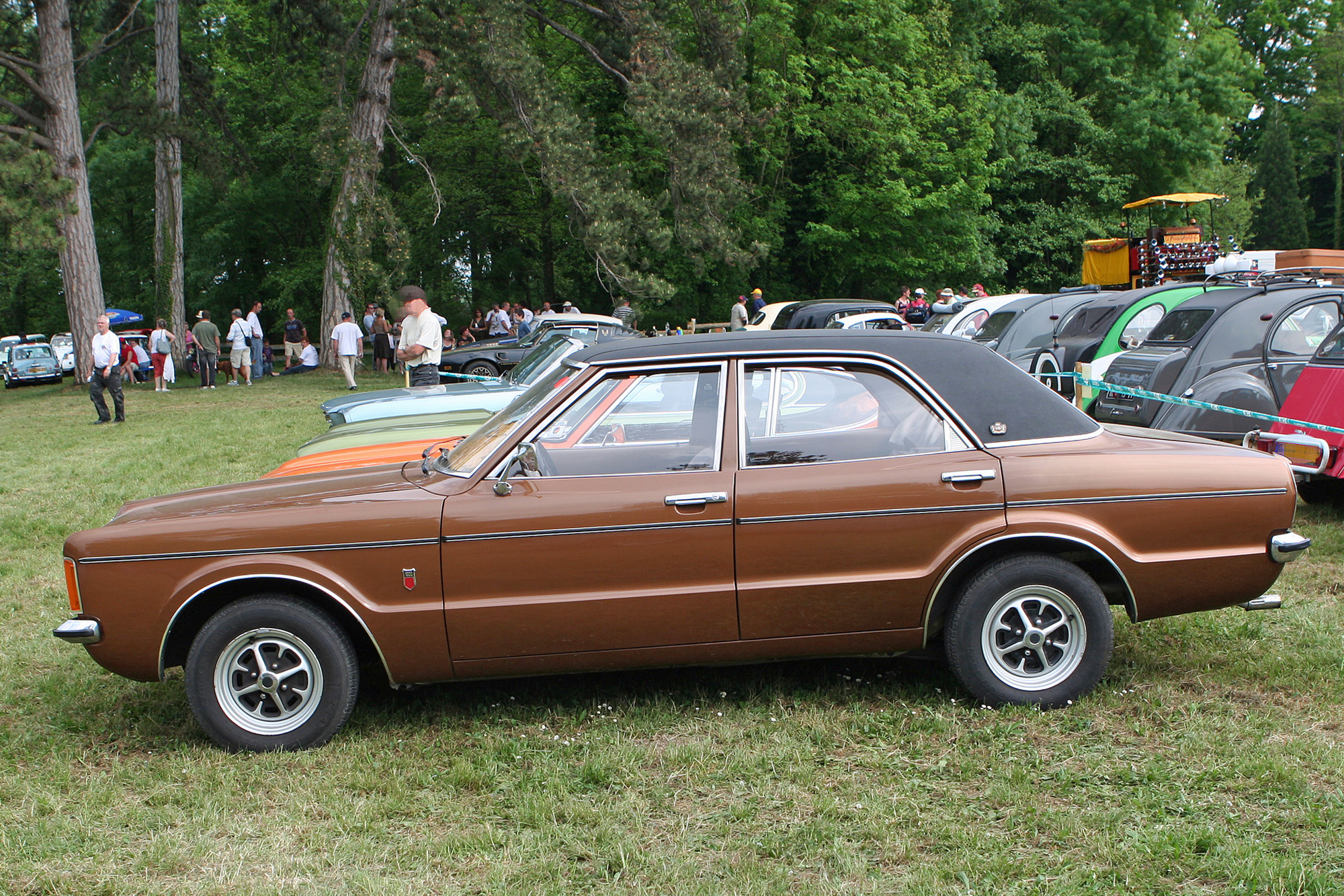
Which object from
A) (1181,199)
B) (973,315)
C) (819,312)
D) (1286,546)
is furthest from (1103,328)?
(1181,199)

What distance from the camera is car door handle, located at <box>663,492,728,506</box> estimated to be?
4.38 metres

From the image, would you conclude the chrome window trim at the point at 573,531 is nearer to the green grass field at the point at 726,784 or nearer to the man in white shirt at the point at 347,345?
the green grass field at the point at 726,784

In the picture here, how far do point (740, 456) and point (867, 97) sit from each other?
3075 centimetres

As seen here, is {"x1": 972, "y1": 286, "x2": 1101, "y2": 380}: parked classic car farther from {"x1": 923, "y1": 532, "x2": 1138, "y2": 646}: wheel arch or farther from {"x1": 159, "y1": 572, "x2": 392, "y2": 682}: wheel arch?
{"x1": 159, "y1": 572, "x2": 392, "y2": 682}: wheel arch

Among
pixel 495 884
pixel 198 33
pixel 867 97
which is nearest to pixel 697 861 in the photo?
pixel 495 884

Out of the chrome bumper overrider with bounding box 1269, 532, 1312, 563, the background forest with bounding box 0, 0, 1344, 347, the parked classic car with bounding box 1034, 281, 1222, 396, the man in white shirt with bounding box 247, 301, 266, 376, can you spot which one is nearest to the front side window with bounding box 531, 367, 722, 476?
the chrome bumper overrider with bounding box 1269, 532, 1312, 563

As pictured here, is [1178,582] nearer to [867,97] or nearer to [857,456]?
[857,456]

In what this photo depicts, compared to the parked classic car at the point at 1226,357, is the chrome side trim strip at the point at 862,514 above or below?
below

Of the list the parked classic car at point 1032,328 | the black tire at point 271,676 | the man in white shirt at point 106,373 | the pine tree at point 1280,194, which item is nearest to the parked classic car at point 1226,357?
the parked classic car at point 1032,328

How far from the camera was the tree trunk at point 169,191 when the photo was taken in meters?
29.8

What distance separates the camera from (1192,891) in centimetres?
322

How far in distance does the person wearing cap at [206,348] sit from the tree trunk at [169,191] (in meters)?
6.65

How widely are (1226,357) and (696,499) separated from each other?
6817 mm

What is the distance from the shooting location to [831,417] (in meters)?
4.62
